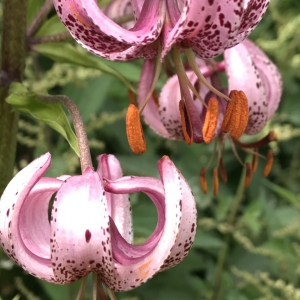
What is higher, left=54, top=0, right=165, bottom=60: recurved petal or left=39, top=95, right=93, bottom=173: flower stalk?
left=54, top=0, right=165, bottom=60: recurved petal

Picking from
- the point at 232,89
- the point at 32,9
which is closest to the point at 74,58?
the point at 32,9

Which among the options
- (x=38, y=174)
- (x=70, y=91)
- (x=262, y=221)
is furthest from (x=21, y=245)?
(x=262, y=221)

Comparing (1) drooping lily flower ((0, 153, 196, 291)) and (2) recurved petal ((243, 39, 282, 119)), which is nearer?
(1) drooping lily flower ((0, 153, 196, 291))

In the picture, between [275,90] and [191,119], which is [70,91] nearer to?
[275,90]

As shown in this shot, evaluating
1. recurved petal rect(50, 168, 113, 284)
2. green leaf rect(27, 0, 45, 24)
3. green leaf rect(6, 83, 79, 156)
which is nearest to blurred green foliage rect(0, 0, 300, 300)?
green leaf rect(27, 0, 45, 24)

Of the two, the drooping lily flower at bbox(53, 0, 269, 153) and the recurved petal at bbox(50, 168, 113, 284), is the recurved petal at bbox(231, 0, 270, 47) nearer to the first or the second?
the drooping lily flower at bbox(53, 0, 269, 153)

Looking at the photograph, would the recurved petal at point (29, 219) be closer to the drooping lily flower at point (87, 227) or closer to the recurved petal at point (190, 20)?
the drooping lily flower at point (87, 227)
